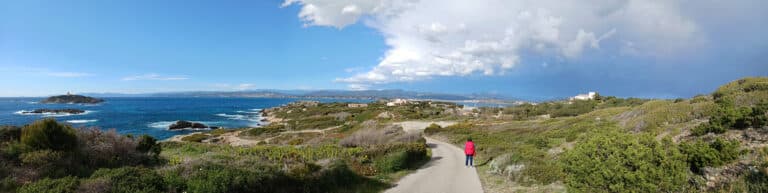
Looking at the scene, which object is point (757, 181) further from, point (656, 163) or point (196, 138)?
point (196, 138)

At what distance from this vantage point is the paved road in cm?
1080

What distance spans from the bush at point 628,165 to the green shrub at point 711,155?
2.07 meters

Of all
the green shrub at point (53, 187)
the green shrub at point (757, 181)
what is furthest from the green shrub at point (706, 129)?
the green shrub at point (53, 187)

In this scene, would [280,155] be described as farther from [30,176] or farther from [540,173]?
[540,173]

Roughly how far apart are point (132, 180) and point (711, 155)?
42.8 ft

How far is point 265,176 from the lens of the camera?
30.5ft

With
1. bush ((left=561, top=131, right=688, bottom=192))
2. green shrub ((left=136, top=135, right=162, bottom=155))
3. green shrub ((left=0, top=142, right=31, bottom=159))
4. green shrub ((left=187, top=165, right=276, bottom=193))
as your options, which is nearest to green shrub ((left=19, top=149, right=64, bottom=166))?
green shrub ((left=0, top=142, right=31, bottom=159))

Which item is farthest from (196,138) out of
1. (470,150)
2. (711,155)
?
(711,155)

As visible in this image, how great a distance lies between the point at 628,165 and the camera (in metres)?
6.27

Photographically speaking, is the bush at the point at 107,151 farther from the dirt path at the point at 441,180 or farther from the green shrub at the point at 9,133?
the dirt path at the point at 441,180

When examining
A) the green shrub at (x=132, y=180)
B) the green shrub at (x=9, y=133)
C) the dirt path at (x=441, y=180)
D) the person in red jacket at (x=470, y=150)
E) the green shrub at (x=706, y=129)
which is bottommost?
the dirt path at (x=441, y=180)

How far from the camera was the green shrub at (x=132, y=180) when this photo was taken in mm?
7234

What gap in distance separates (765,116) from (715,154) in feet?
17.9

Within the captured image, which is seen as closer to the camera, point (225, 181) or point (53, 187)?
point (53, 187)
